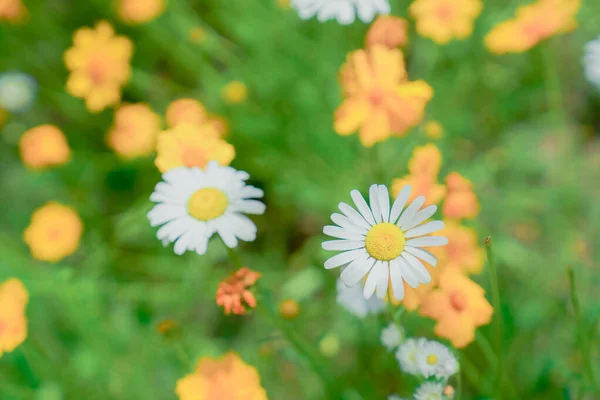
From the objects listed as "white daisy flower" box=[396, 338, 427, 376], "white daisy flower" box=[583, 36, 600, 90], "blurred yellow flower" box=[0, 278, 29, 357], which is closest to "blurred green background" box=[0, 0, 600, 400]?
"white daisy flower" box=[583, 36, 600, 90]

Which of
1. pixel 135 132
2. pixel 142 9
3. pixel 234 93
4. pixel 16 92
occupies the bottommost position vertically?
pixel 135 132

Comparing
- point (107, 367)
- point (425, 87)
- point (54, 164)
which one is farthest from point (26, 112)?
point (425, 87)

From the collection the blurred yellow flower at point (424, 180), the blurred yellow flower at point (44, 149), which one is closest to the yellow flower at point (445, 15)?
the blurred yellow flower at point (424, 180)

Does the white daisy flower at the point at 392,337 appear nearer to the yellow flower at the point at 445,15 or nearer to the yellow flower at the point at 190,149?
the yellow flower at the point at 190,149

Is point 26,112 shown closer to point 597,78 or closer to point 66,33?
point 66,33

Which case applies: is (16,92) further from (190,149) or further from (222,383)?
(222,383)

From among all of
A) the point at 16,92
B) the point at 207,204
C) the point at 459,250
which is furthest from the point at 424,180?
the point at 16,92
